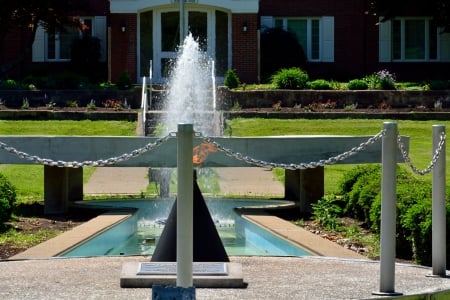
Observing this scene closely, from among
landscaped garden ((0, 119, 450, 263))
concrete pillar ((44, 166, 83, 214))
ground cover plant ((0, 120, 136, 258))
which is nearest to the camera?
landscaped garden ((0, 119, 450, 263))

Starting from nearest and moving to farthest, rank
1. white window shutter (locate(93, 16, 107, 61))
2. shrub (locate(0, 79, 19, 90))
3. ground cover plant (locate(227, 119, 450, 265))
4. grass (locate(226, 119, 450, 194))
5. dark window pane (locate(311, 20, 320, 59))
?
ground cover plant (locate(227, 119, 450, 265)) < grass (locate(226, 119, 450, 194)) < shrub (locate(0, 79, 19, 90)) < white window shutter (locate(93, 16, 107, 61)) < dark window pane (locate(311, 20, 320, 59))

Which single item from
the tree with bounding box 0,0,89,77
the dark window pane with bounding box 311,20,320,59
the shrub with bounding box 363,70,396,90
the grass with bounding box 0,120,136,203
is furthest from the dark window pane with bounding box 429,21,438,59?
the grass with bounding box 0,120,136,203

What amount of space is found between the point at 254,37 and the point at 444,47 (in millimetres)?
7269

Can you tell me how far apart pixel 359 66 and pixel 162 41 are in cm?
683

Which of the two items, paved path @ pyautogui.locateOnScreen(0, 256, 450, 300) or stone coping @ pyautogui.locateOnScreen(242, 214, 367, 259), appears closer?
paved path @ pyautogui.locateOnScreen(0, 256, 450, 300)

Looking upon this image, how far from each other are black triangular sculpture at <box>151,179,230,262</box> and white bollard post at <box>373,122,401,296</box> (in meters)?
1.62

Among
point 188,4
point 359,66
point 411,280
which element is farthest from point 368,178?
point 359,66

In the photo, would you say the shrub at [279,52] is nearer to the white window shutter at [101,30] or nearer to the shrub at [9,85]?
the white window shutter at [101,30]

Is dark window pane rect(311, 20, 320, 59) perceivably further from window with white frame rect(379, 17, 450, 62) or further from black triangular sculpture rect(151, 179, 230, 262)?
black triangular sculpture rect(151, 179, 230, 262)

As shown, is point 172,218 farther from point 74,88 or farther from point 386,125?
point 74,88

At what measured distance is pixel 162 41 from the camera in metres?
35.2

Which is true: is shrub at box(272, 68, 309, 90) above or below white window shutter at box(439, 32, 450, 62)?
below

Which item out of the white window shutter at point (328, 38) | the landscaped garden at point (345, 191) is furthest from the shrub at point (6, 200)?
the white window shutter at point (328, 38)

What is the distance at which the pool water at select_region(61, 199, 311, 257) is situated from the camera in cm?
1203
